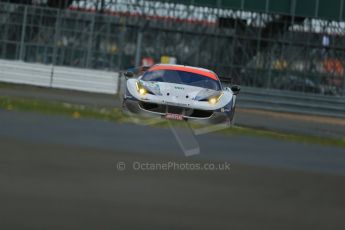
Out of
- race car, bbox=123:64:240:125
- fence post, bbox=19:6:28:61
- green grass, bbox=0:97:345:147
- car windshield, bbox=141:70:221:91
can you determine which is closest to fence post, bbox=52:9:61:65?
fence post, bbox=19:6:28:61

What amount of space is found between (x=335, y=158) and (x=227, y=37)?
70.3 feet

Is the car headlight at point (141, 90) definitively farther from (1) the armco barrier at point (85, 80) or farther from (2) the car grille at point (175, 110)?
(1) the armco barrier at point (85, 80)

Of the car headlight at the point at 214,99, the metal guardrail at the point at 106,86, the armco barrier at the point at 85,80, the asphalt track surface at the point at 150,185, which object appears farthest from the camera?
the armco barrier at the point at 85,80

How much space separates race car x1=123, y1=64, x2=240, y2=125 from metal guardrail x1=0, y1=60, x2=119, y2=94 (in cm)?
1141

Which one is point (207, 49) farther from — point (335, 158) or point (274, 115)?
point (335, 158)

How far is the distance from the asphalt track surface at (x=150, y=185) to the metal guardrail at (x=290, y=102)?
12048 millimetres

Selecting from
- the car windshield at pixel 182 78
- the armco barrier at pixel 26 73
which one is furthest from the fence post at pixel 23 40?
the car windshield at pixel 182 78

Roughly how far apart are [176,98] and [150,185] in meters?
4.43

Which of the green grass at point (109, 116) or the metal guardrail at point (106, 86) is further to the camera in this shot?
the metal guardrail at point (106, 86)

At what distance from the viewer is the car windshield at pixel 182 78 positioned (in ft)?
38.5

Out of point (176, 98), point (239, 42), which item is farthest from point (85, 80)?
point (176, 98)

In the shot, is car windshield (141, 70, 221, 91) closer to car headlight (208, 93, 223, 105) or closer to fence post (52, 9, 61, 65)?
car headlight (208, 93, 223, 105)

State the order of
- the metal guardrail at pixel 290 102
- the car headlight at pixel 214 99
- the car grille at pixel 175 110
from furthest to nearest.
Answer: the metal guardrail at pixel 290 102 → the car headlight at pixel 214 99 → the car grille at pixel 175 110

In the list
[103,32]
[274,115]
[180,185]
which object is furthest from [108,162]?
[103,32]
